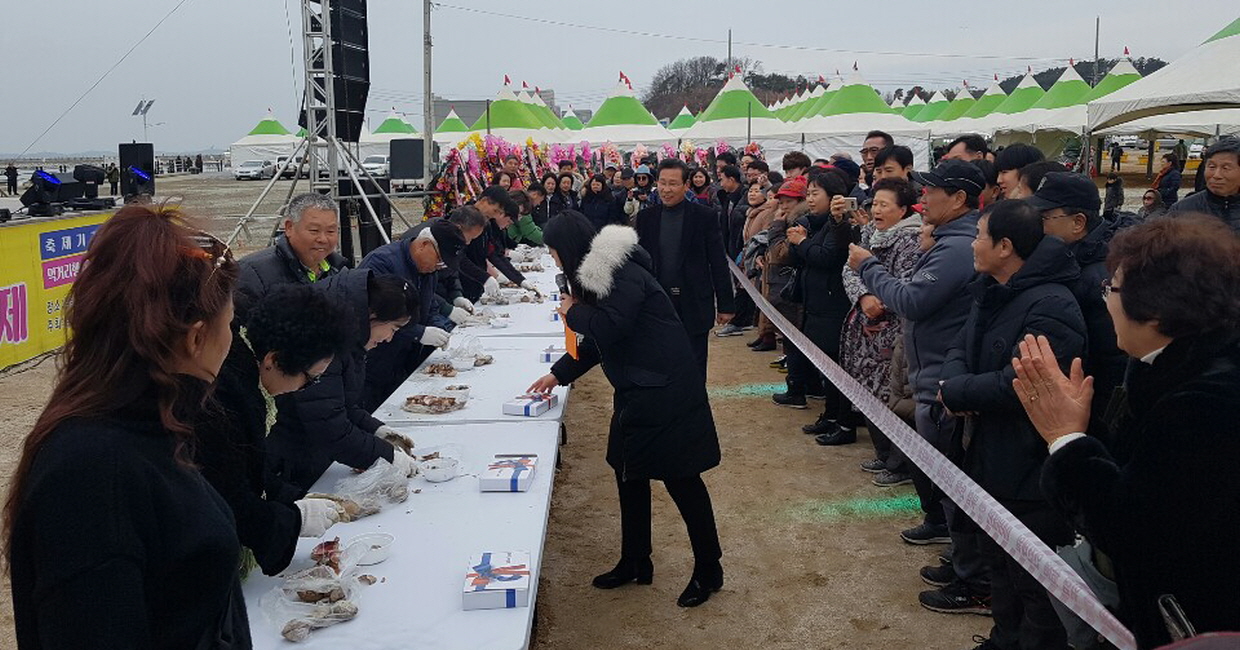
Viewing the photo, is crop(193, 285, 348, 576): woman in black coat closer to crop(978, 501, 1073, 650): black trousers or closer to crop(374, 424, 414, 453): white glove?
crop(374, 424, 414, 453): white glove

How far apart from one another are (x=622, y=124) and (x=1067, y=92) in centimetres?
1146

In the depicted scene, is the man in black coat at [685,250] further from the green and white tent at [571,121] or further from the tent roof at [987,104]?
the tent roof at [987,104]

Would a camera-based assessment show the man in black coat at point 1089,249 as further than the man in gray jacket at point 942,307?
No

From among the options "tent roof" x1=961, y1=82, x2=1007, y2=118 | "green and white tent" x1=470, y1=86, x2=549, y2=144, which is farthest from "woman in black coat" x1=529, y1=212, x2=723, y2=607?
"tent roof" x1=961, y1=82, x2=1007, y2=118

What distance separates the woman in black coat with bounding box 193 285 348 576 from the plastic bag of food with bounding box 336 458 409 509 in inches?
11.0

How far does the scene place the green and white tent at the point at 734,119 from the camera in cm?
1819

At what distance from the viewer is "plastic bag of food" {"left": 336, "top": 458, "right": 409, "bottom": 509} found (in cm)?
260

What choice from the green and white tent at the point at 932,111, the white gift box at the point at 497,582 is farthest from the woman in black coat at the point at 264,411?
the green and white tent at the point at 932,111

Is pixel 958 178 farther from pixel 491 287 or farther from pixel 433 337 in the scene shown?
pixel 491 287

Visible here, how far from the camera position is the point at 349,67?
9.00 meters

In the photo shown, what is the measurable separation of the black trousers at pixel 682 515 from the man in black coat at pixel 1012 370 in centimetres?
98

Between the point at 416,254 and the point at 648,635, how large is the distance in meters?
2.01

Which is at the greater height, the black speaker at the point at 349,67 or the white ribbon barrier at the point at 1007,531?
the black speaker at the point at 349,67

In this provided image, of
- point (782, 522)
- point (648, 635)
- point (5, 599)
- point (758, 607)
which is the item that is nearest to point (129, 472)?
point (648, 635)
